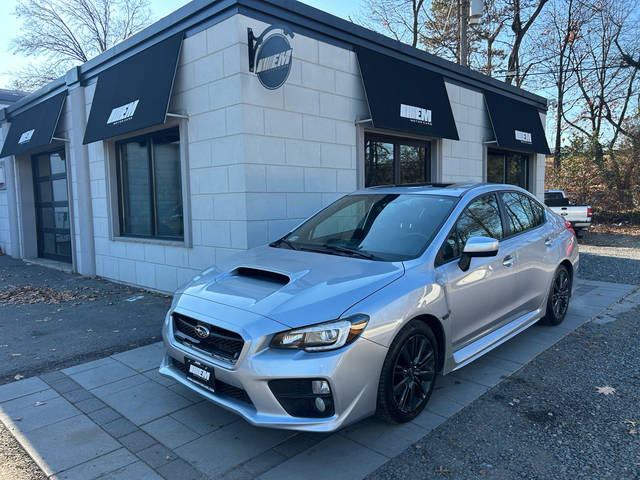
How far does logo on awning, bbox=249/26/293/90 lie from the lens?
581cm

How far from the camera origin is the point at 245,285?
10.6ft

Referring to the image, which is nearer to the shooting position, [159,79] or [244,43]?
[244,43]

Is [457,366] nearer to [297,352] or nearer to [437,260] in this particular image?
[437,260]

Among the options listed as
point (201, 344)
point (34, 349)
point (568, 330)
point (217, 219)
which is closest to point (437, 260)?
point (201, 344)

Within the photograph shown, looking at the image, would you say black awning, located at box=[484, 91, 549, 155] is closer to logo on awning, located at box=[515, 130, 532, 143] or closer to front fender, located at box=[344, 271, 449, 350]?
logo on awning, located at box=[515, 130, 532, 143]

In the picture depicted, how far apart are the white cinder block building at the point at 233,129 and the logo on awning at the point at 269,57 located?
18 millimetres

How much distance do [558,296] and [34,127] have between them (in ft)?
35.2

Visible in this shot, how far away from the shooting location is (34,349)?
4898 millimetres

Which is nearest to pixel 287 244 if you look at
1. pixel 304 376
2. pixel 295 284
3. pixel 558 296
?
pixel 295 284

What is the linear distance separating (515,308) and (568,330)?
4.65ft

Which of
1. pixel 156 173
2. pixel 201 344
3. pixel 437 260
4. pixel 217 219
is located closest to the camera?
pixel 201 344

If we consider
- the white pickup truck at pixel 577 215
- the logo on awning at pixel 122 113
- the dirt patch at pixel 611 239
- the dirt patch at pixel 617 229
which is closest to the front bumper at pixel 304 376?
the logo on awning at pixel 122 113

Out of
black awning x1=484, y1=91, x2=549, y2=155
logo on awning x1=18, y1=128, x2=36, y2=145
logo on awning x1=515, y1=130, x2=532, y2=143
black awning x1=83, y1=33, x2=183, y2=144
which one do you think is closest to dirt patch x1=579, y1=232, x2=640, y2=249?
black awning x1=484, y1=91, x2=549, y2=155

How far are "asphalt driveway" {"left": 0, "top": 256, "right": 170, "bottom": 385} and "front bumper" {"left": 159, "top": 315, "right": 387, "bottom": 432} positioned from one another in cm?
271
